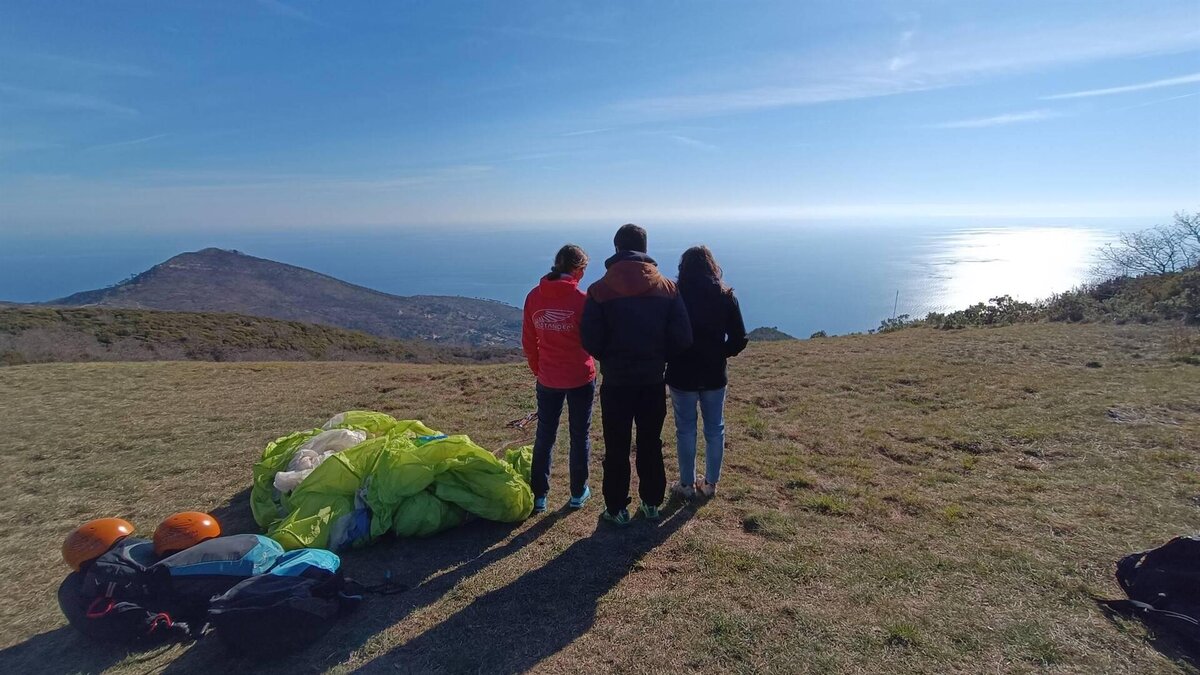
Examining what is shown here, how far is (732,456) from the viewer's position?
20.5 feet

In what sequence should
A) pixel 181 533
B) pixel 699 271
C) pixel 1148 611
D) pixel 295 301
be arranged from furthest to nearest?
pixel 295 301 < pixel 699 271 < pixel 181 533 < pixel 1148 611

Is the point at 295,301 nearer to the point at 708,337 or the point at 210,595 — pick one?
the point at 210,595

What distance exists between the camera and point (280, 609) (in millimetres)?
3166

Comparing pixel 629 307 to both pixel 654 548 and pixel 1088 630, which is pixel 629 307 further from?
pixel 1088 630

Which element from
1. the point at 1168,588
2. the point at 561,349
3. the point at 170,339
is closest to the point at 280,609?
the point at 561,349

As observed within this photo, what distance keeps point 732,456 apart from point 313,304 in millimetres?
79407

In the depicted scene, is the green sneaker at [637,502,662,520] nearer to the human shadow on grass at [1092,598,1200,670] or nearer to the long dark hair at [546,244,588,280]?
the long dark hair at [546,244,588,280]

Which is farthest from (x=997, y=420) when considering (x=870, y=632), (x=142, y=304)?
(x=142, y=304)

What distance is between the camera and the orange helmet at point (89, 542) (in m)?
3.44

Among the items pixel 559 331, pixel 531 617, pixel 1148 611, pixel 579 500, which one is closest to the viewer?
pixel 1148 611

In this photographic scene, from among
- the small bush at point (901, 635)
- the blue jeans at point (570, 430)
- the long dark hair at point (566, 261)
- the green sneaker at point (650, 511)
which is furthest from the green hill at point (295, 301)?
the small bush at point (901, 635)

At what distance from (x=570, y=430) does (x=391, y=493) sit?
5.05ft

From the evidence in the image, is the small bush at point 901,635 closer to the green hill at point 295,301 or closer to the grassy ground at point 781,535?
the grassy ground at point 781,535

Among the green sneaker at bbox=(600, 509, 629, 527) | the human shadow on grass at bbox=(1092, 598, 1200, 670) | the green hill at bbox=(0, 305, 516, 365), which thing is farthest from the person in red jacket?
the green hill at bbox=(0, 305, 516, 365)
